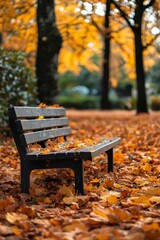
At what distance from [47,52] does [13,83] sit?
12.9ft

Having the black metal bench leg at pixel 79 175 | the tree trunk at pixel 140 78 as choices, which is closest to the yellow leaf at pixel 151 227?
the black metal bench leg at pixel 79 175

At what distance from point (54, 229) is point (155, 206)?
103 cm

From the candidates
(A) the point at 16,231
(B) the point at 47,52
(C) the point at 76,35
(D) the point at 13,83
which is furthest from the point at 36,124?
(C) the point at 76,35

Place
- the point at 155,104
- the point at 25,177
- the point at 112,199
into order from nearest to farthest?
the point at 112,199 → the point at 25,177 → the point at 155,104

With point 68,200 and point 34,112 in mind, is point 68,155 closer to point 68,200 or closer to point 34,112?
point 68,200

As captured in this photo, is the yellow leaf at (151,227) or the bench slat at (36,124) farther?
the bench slat at (36,124)

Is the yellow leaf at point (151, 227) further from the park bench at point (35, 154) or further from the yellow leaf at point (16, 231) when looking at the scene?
the park bench at point (35, 154)

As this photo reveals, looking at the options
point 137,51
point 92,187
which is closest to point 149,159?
point 92,187

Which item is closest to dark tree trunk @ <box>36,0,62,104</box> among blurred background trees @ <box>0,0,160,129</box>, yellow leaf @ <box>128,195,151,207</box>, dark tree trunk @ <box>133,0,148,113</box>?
blurred background trees @ <box>0,0,160,129</box>

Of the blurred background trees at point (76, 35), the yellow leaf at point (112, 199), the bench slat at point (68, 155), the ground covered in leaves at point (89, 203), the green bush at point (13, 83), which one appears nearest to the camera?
the ground covered in leaves at point (89, 203)

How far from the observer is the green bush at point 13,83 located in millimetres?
8852

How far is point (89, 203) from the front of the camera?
170 inches

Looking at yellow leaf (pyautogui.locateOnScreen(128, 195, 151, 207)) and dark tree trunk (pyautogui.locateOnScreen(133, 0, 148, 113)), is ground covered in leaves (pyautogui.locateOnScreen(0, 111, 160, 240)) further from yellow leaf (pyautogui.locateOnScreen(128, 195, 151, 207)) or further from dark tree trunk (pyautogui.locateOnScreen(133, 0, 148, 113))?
dark tree trunk (pyautogui.locateOnScreen(133, 0, 148, 113))

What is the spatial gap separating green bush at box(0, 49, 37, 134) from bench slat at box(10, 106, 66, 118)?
2165mm
